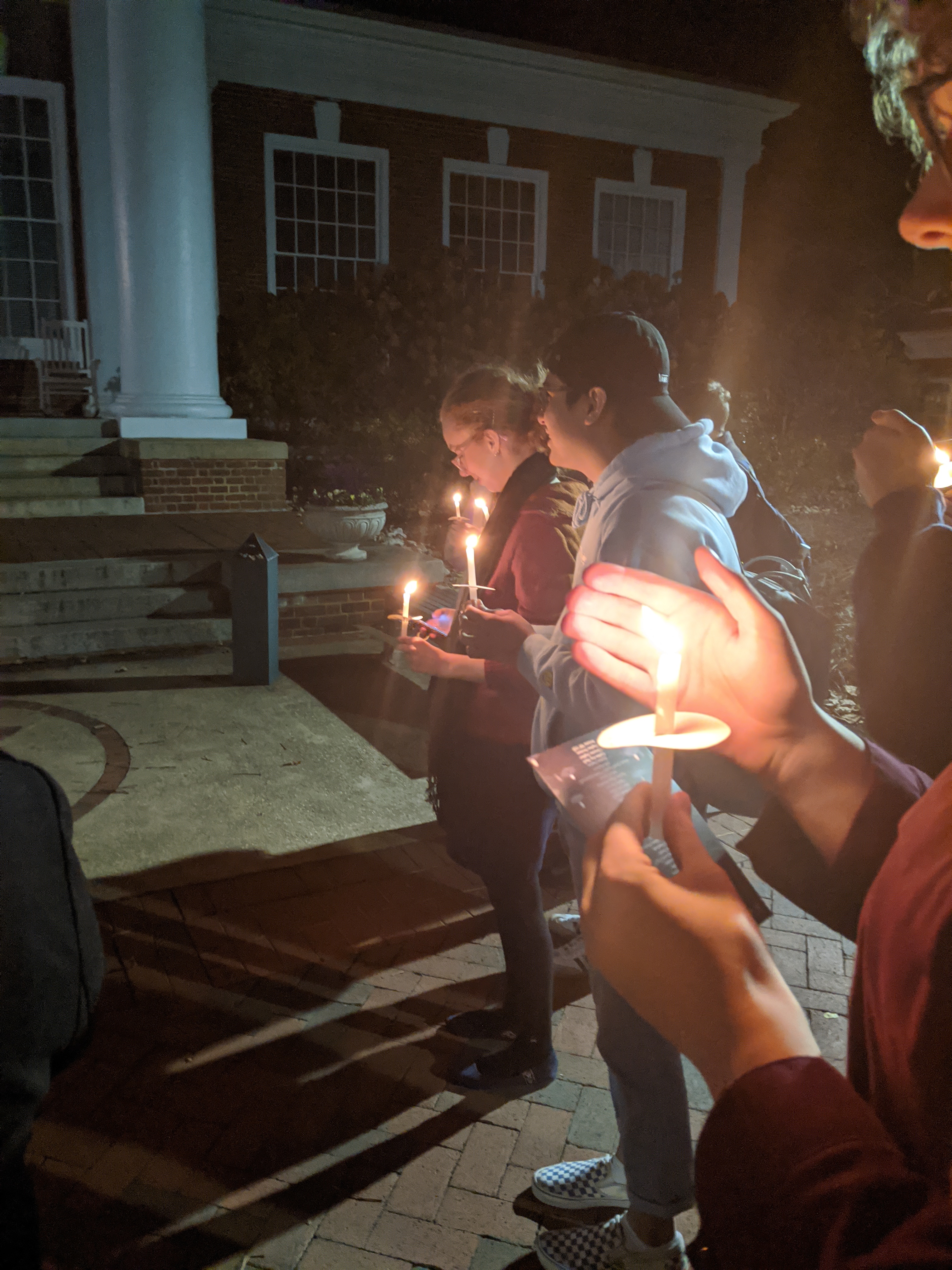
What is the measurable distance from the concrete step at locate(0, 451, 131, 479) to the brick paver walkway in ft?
25.0

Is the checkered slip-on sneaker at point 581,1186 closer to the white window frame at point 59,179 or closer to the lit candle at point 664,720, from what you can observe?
the lit candle at point 664,720

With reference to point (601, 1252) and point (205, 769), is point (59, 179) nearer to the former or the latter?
point (205, 769)

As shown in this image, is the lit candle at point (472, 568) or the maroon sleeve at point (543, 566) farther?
the maroon sleeve at point (543, 566)

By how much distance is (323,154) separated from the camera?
13.7 m

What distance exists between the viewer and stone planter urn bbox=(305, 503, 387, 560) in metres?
8.11

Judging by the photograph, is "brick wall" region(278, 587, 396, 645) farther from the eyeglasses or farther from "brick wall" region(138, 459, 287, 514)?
the eyeglasses

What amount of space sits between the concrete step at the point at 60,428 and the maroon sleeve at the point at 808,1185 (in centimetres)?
1109

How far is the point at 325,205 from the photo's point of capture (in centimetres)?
1396

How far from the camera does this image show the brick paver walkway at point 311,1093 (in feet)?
7.34

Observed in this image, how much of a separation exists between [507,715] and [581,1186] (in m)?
1.31

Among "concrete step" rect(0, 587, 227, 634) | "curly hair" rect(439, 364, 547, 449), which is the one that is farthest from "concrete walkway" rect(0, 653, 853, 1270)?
"concrete step" rect(0, 587, 227, 634)

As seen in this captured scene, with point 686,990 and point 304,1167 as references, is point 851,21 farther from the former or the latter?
point 304,1167

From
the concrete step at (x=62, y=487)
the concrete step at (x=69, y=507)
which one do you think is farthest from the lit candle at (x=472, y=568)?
the concrete step at (x=62, y=487)

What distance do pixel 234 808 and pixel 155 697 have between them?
2.02 metres
